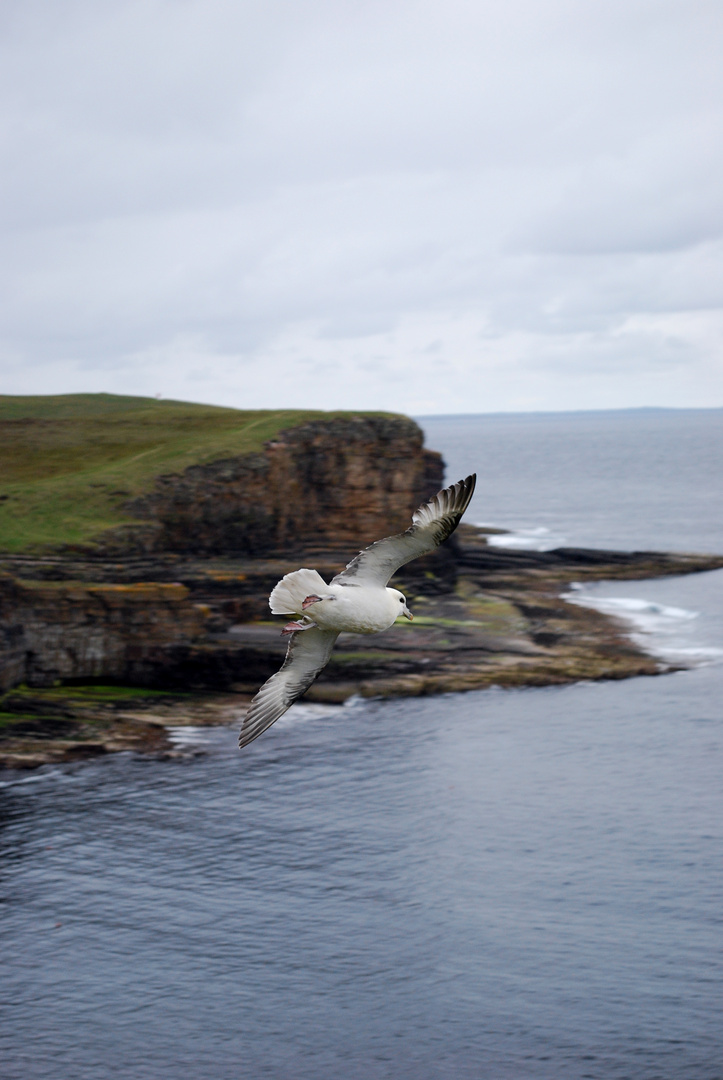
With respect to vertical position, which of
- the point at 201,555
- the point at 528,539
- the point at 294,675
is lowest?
the point at 294,675

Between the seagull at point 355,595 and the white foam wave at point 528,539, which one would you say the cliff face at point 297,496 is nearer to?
the white foam wave at point 528,539

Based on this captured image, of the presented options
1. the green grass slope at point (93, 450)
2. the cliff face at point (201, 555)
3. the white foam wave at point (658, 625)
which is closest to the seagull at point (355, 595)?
the cliff face at point (201, 555)

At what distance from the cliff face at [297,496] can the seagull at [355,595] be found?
3569cm

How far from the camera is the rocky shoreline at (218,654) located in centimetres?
4591

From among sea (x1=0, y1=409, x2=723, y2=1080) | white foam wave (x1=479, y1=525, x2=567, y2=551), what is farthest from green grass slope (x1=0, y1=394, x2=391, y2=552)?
white foam wave (x1=479, y1=525, x2=567, y2=551)

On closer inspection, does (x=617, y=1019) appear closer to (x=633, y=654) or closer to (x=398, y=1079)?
(x=398, y=1079)

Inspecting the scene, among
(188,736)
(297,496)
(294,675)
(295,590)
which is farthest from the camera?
(297,496)

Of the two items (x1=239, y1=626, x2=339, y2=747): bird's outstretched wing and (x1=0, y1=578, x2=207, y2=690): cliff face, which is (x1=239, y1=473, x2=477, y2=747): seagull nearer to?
(x1=239, y1=626, x2=339, y2=747): bird's outstretched wing

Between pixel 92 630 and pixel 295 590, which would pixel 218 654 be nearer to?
pixel 92 630

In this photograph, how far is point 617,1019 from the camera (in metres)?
28.8

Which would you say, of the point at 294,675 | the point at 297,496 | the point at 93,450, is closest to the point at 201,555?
the point at 297,496

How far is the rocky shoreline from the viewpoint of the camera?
45.9 meters

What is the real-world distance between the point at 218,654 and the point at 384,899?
17915 millimetres

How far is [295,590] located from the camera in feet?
48.4
